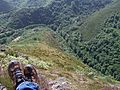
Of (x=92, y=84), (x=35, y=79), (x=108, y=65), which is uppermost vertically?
(x=35, y=79)

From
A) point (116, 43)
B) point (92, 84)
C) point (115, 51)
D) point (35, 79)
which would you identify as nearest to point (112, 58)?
point (115, 51)

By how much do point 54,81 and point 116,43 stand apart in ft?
519

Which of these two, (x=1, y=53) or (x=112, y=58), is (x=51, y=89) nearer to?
(x=1, y=53)

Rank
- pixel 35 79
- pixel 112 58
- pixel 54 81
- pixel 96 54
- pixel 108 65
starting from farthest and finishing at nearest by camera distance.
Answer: pixel 96 54
pixel 112 58
pixel 108 65
pixel 54 81
pixel 35 79

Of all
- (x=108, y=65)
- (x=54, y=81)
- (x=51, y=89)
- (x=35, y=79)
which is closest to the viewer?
(x=35, y=79)

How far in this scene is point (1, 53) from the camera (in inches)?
1549

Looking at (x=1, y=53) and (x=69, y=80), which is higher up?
(x=1, y=53)

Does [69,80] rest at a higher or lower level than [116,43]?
higher

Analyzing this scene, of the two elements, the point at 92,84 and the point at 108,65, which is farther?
the point at 108,65

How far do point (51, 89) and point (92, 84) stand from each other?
345 inches

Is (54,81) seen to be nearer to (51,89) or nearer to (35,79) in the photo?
(51,89)

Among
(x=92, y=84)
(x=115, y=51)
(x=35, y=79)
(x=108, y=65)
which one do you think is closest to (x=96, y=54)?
(x=115, y=51)

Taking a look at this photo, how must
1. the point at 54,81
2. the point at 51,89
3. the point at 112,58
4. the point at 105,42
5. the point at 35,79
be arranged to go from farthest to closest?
the point at 105,42, the point at 112,58, the point at 54,81, the point at 51,89, the point at 35,79

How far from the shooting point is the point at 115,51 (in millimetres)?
178625
